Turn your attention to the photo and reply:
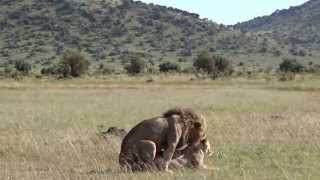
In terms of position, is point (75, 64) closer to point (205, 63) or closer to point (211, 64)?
point (205, 63)

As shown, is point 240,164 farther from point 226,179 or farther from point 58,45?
point 58,45

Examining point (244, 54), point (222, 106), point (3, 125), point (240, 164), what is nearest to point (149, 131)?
point (240, 164)

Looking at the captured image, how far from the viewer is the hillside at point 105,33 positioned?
13125cm

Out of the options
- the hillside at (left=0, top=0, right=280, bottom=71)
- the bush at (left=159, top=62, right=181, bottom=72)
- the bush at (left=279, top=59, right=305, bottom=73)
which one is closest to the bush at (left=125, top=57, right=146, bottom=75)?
the bush at (left=159, top=62, right=181, bottom=72)

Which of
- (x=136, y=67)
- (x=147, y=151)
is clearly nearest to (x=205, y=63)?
(x=136, y=67)

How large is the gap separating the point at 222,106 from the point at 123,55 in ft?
308

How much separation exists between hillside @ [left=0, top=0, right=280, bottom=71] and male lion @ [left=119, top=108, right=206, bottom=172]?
110 metres

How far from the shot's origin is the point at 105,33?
137250 mm

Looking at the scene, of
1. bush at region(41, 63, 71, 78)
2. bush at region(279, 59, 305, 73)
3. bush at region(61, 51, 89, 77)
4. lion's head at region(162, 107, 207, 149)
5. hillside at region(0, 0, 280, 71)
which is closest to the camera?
lion's head at region(162, 107, 207, 149)

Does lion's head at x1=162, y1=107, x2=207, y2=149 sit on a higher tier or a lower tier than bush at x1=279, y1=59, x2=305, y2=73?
higher

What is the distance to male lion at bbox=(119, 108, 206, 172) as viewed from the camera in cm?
1337

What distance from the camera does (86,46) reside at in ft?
438

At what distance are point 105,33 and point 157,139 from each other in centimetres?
12453

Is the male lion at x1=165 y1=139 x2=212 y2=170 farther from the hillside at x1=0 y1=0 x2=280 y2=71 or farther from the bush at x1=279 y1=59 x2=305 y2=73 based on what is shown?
the hillside at x1=0 y1=0 x2=280 y2=71
